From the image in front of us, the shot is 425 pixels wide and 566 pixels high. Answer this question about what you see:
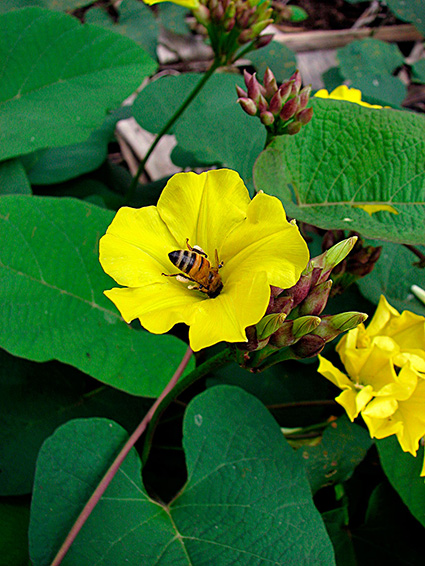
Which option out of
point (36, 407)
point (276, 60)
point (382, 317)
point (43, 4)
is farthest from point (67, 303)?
point (276, 60)

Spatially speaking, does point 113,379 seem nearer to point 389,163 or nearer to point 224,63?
point 389,163

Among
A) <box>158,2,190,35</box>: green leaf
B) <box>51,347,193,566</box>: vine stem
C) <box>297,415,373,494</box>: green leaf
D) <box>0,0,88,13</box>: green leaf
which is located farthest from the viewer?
<box>158,2,190,35</box>: green leaf

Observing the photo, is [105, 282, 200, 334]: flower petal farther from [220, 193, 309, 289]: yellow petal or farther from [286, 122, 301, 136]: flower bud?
[286, 122, 301, 136]: flower bud

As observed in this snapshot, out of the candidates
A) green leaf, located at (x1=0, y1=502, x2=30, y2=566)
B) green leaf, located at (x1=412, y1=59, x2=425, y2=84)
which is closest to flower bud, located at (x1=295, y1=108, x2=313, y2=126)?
green leaf, located at (x1=0, y1=502, x2=30, y2=566)

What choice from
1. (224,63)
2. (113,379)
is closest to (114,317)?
(113,379)

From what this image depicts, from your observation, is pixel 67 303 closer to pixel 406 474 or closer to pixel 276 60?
pixel 406 474
